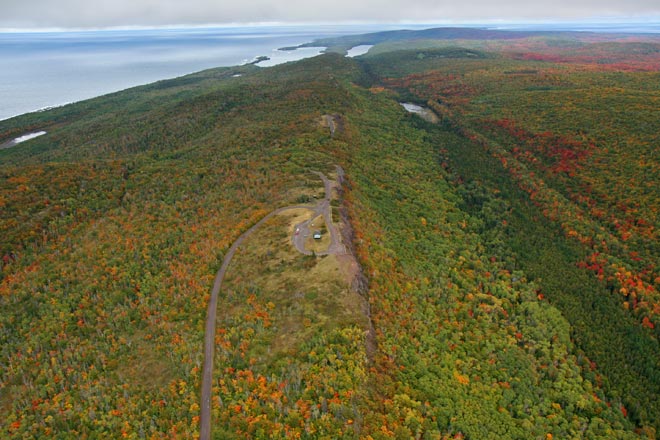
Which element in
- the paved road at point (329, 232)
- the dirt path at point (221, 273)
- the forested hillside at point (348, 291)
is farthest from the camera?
the paved road at point (329, 232)

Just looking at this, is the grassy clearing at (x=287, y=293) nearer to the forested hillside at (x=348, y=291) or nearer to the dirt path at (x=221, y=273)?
the forested hillside at (x=348, y=291)

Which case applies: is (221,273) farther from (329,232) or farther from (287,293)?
(329,232)

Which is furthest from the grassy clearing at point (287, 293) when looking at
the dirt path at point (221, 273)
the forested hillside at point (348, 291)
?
the dirt path at point (221, 273)

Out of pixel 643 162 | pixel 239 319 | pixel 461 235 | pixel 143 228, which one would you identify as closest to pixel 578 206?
pixel 643 162

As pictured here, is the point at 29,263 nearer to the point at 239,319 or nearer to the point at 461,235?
the point at 239,319

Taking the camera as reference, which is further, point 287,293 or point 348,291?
point 287,293

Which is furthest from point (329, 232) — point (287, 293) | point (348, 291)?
point (287, 293)

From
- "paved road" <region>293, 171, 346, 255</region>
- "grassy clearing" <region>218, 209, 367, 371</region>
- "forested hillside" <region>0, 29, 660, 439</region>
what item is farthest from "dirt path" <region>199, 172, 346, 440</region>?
"grassy clearing" <region>218, 209, 367, 371</region>
